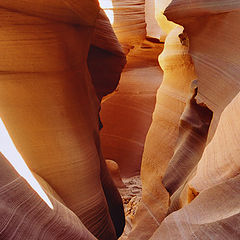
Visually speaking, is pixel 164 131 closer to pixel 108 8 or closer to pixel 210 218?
pixel 210 218

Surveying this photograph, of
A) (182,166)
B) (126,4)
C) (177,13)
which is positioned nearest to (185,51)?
(177,13)

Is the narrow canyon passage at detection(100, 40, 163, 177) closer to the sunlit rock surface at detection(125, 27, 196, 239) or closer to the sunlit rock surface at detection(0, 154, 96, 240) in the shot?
the sunlit rock surface at detection(125, 27, 196, 239)

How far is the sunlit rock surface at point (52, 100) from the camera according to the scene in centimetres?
208

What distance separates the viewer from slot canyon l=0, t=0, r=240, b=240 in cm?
129

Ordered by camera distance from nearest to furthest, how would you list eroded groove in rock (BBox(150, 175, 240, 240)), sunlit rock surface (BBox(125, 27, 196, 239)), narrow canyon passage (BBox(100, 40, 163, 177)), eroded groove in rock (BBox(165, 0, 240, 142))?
1. eroded groove in rock (BBox(150, 175, 240, 240))
2. eroded groove in rock (BBox(165, 0, 240, 142))
3. sunlit rock surface (BBox(125, 27, 196, 239))
4. narrow canyon passage (BBox(100, 40, 163, 177))

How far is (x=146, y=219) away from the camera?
3.38 metres

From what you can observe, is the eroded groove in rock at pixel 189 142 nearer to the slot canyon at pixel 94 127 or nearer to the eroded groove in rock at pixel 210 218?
the slot canyon at pixel 94 127

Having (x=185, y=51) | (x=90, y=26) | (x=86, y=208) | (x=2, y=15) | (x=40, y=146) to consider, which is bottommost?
(x=86, y=208)

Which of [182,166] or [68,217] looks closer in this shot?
[68,217]

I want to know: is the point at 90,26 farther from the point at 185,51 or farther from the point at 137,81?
the point at 137,81

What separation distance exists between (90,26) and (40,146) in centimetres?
103

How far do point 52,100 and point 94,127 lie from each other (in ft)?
1.72

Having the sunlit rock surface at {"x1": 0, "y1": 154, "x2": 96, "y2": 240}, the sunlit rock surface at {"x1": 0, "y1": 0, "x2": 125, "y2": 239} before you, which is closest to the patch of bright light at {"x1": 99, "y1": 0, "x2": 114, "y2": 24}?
the sunlit rock surface at {"x1": 0, "y1": 0, "x2": 125, "y2": 239}

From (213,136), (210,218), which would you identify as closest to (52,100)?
(213,136)
